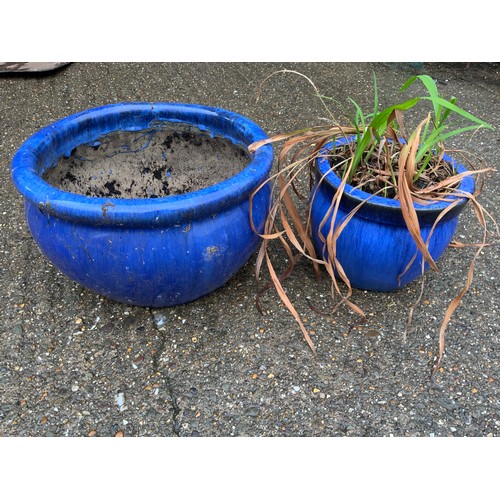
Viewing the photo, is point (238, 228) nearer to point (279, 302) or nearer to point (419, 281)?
point (279, 302)

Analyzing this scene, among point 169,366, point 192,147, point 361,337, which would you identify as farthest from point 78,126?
point 361,337

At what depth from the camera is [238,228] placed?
1456 millimetres

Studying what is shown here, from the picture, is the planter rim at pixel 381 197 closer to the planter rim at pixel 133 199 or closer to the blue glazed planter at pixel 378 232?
the blue glazed planter at pixel 378 232

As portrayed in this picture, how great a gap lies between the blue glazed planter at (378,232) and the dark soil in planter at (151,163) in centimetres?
29

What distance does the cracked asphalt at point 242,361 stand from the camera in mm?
1398

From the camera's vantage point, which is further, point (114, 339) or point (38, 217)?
point (114, 339)

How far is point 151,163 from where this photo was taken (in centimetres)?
191

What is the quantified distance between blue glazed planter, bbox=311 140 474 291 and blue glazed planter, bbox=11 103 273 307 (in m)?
0.20

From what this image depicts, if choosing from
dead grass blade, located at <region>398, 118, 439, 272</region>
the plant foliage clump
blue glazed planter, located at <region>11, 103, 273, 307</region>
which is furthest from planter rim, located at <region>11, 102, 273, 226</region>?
dead grass blade, located at <region>398, 118, 439, 272</region>

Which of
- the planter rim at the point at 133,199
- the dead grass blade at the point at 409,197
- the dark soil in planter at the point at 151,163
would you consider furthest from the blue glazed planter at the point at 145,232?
the dead grass blade at the point at 409,197

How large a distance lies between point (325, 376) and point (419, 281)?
20.1 inches

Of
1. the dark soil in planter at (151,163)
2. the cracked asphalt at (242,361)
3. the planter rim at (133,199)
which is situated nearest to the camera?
the planter rim at (133,199)

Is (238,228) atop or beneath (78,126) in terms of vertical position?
beneath

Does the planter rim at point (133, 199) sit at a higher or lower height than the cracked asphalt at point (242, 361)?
higher
